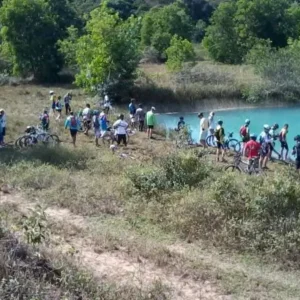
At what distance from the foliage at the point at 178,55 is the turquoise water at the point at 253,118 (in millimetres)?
5846

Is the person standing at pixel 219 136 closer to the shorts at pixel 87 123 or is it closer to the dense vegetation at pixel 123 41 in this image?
the shorts at pixel 87 123

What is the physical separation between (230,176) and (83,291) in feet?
18.6

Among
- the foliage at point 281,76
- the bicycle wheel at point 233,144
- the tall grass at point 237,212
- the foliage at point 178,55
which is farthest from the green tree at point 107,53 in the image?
the tall grass at point 237,212

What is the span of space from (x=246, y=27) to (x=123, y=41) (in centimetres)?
2178

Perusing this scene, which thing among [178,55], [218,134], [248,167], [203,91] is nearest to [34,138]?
[218,134]

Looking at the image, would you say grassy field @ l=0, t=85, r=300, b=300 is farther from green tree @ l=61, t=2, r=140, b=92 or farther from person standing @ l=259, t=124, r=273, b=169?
green tree @ l=61, t=2, r=140, b=92

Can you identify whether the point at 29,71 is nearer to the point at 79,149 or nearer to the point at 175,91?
the point at 175,91

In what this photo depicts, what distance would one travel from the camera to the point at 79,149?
56.8 feet

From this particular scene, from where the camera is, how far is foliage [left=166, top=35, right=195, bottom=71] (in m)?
38.3

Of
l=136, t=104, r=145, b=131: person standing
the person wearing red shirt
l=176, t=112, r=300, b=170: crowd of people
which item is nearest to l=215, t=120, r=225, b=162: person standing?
l=176, t=112, r=300, b=170: crowd of people

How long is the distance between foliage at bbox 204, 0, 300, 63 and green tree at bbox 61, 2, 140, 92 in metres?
18.1

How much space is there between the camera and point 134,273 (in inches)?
364

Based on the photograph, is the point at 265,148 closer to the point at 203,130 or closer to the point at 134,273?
the point at 203,130

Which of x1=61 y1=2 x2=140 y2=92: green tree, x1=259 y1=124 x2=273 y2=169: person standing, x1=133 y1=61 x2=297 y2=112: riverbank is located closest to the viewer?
x1=259 y1=124 x2=273 y2=169: person standing
